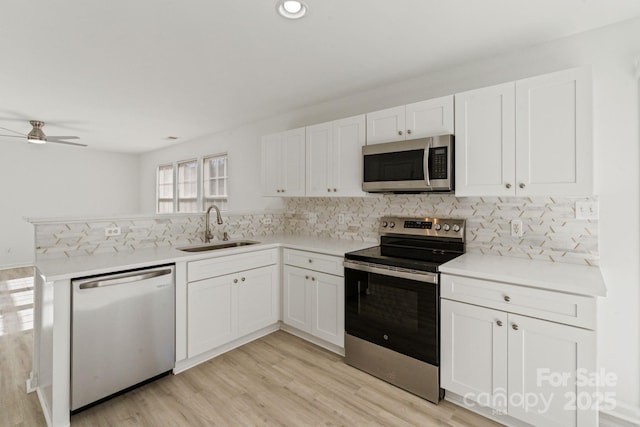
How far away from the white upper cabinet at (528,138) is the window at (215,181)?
3.86 meters

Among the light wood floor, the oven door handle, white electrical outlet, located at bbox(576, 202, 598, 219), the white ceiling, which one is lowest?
the light wood floor

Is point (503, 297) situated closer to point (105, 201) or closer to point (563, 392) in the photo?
point (563, 392)

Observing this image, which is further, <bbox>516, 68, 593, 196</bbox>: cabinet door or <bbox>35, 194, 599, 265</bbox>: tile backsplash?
<bbox>35, 194, 599, 265</bbox>: tile backsplash

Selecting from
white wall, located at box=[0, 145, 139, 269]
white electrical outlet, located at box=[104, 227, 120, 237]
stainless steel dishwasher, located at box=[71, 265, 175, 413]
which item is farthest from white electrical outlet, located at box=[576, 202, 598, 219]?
white wall, located at box=[0, 145, 139, 269]

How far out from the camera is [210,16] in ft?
6.03

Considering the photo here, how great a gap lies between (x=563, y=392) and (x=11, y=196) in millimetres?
8721

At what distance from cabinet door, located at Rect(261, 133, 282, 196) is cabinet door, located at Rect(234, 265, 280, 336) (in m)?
0.97

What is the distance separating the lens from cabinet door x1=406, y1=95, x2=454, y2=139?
2.20 metres

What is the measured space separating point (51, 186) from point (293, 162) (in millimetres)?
6380

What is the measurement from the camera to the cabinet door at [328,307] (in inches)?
101

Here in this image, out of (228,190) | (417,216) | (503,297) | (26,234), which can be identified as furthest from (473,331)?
(26,234)

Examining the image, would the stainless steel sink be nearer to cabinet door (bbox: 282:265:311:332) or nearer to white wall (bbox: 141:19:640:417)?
cabinet door (bbox: 282:265:311:332)

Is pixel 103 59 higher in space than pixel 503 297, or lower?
higher

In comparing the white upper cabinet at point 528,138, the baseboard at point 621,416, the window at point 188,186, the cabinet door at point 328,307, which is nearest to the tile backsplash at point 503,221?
the white upper cabinet at point 528,138
